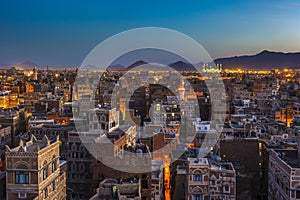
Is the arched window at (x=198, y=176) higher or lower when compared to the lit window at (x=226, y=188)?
higher

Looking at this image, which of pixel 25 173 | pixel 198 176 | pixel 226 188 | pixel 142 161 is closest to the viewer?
pixel 25 173

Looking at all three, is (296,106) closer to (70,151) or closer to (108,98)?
(108,98)

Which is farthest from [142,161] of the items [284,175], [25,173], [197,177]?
[284,175]

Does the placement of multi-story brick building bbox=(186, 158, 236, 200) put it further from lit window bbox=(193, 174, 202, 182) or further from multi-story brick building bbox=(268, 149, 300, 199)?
multi-story brick building bbox=(268, 149, 300, 199)

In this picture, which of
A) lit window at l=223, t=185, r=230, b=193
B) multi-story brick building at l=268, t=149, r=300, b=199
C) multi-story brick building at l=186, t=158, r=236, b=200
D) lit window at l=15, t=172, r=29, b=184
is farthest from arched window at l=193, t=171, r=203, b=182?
lit window at l=15, t=172, r=29, b=184

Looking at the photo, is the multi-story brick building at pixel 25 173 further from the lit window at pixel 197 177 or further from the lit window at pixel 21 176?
the lit window at pixel 197 177

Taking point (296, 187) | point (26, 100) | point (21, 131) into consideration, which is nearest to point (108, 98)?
point (26, 100)

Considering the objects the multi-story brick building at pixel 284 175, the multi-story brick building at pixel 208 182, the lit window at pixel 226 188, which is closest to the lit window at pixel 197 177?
the multi-story brick building at pixel 208 182

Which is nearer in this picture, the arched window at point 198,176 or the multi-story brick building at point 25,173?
the multi-story brick building at point 25,173

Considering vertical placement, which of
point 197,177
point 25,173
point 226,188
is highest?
point 25,173

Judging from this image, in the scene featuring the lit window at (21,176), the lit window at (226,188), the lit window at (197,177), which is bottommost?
the lit window at (226,188)

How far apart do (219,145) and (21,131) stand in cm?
1929

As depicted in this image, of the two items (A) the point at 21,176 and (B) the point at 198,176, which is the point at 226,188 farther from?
(A) the point at 21,176

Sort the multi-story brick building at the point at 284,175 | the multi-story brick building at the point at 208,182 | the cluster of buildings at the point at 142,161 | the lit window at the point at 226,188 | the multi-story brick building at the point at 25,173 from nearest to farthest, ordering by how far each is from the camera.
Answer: the multi-story brick building at the point at 25,173
the cluster of buildings at the point at 142,161
the multi-story brick building at the point at 284,175
the multi-story brick building at the point at 208,182
the lit window at the point at 226,188
